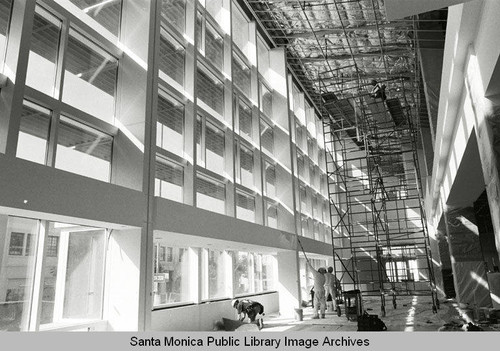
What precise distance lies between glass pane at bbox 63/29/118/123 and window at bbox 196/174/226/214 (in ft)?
14.4

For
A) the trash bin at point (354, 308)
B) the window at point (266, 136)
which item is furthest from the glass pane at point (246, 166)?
the trash bin at point (354, 308)

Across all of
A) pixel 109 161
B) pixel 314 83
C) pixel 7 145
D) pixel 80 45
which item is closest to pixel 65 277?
pixel 109 161

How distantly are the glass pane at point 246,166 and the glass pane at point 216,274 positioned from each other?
3041 millimetres

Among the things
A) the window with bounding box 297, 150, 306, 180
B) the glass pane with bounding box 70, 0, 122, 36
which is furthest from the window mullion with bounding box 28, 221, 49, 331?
the window with bounding box 297, 150, 306, 180

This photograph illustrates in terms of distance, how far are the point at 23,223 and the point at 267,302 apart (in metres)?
13.3

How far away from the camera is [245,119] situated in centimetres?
1788

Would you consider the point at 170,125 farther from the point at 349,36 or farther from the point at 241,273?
the point at 349,36

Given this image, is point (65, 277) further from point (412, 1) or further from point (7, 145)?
point (412, 1)

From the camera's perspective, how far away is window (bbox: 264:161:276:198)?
759 inches

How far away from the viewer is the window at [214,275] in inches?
597

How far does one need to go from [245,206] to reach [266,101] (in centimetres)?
605

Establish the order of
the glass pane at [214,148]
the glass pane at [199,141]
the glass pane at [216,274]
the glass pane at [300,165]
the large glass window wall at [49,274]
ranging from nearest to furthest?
the large glass window wall at [49,274]
the glass pane at [199,141]
the glass pane at [214,148]
the glass pane at [216,274]
the glass pane at [300,165]

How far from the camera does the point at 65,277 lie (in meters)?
9.23

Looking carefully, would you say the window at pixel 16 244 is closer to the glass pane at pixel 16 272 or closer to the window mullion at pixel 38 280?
the glass pane at pixel 16 272
